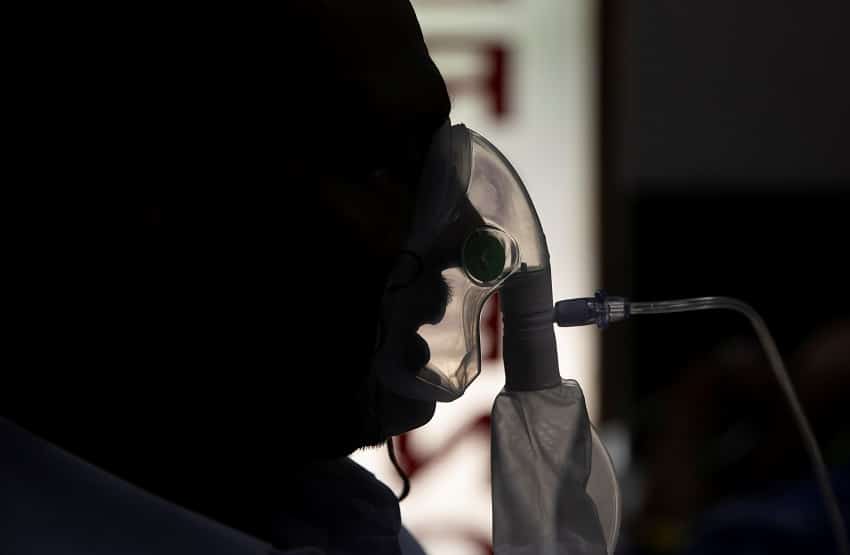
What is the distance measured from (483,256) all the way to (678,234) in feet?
6.53

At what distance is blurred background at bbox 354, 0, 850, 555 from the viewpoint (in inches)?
70.6

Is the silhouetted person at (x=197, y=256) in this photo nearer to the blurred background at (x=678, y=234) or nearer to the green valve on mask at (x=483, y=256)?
the green valve on mask at (x=483, y=256)

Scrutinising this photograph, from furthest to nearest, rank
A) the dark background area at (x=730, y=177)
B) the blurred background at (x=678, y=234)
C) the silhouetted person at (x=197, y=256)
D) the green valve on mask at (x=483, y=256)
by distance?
the dark background area at (x=730, y=177) → the blurred background at (x=678, y=234) → the green valve on mask at (x=483, y=256) → the silhouetted person at (x=197, y=256)

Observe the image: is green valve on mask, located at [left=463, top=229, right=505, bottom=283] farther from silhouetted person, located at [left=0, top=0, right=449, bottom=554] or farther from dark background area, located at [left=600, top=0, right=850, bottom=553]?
dark background area, located at [left=600, top=0, right=850, bottom=553]

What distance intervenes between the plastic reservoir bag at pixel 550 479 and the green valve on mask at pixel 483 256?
0.27ft

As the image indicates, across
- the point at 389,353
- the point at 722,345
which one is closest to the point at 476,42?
the point at 722,345

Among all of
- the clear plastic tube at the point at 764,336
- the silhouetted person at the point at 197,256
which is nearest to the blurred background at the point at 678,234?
the clear plastic tube at the point at 764,336

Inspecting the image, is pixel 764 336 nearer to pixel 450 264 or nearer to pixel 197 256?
pixel 450 264

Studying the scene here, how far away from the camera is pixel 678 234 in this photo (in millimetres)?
2615

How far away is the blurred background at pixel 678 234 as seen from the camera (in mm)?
1794

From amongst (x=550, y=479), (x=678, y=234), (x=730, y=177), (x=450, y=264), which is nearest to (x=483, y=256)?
(x=450, y=264)

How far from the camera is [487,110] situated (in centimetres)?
184

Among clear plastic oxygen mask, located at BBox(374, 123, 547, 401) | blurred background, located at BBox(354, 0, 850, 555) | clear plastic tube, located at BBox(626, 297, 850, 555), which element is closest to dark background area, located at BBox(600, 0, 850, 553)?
blurred background, located at BBox(354, 0, 850, 555)

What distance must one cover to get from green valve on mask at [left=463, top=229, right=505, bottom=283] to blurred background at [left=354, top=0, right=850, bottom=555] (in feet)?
3.03
